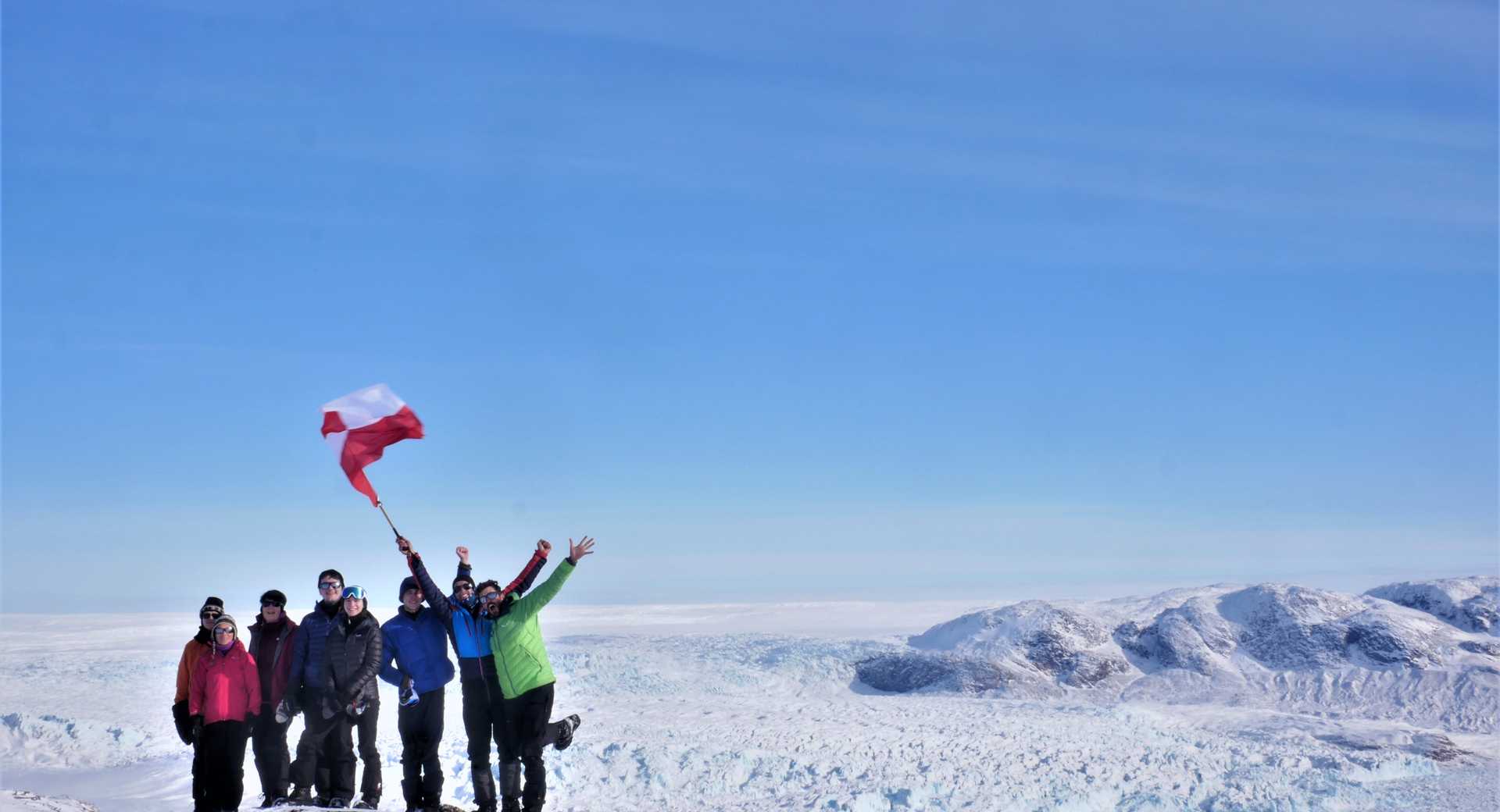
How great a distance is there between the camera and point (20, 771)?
72.6 ft

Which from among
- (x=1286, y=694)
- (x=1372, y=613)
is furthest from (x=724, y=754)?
(x=1372, y=613)

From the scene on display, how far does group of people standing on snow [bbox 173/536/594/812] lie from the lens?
34.0 ft

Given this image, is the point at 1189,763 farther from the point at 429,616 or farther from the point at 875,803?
the point at 429,616

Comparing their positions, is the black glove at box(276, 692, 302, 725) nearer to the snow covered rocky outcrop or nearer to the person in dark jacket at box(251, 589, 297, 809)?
the person in dark jacket at box(251, 589, 297, 809)

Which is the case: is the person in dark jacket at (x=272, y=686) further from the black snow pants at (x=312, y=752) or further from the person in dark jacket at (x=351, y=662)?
the person in dark jacket at (x=351, y=662)

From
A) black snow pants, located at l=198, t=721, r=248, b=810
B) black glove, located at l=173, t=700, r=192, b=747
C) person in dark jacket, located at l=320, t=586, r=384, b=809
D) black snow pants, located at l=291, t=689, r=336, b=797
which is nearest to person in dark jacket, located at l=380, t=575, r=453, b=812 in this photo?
person in dark jacket, located at l=320, t=586, r=384, b=809

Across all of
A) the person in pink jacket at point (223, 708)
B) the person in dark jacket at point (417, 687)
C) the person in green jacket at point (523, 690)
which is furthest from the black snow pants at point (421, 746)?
the person in pink jacket at point (223, 708)

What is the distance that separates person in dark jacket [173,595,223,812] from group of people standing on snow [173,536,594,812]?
0.01m

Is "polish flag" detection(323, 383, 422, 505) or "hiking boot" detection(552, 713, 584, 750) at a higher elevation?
"polish flag" detection(323, 383, 422, 505)

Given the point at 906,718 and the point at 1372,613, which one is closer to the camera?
the point at 906,718

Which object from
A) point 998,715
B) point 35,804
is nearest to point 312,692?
point 35,804

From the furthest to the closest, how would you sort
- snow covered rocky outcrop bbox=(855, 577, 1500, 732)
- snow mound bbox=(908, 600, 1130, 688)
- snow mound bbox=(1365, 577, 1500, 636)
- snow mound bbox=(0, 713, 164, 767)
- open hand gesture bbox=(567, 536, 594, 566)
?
snow mound bbox=(1365, 577, 1500, 636) < snow mound bbox=(908, 600, 1130, 688) < snow covered rocky outcrop bbox=(855, 577, 1500, 732) < snow mound bbox=(0, 713, 164, 767) < open hand gesture bbox=(567, 536, 594, 566)

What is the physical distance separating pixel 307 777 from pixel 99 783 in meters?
12.6

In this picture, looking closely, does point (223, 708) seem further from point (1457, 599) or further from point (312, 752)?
point (1457, 599)
